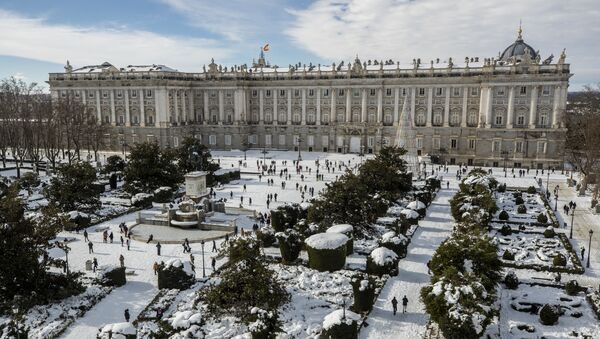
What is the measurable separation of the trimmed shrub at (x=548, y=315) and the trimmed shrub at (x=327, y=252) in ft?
35.9

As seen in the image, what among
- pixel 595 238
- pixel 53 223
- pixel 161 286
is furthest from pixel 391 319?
pixel 595 238

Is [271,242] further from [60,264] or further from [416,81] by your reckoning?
[416,81]

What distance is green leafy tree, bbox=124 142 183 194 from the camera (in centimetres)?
4756

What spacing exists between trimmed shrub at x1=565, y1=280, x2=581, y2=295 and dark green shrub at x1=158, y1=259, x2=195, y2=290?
20245 millimetres

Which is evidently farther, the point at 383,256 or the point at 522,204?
the point at 522,204

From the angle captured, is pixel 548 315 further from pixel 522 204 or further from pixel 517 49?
pixel 517 49

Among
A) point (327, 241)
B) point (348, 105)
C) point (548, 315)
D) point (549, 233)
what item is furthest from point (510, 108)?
point (548, 315)

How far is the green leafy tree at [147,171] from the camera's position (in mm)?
47562

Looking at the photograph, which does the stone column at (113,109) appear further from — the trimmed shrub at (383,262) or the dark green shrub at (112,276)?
the trimmed shrub at (383,262)

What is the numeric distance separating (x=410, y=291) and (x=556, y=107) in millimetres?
55421

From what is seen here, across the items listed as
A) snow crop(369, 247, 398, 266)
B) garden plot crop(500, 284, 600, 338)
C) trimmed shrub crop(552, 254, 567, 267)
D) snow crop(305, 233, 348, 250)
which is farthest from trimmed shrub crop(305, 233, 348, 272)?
trimmed shrub crop(552, 254, 567, 267)

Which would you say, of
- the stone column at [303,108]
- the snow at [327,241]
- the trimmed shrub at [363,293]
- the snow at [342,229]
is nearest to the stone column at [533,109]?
the stone column at [303,108]

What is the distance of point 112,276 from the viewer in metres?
26.7

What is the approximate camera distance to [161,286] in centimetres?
2641
